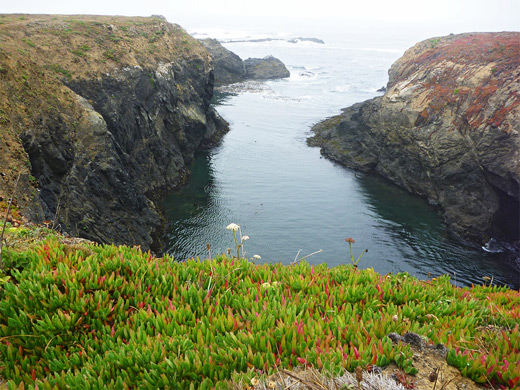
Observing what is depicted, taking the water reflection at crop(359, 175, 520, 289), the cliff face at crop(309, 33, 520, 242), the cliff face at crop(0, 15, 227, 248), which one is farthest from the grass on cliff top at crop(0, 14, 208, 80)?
the water reflection at crop(359, 175, 520, 289)

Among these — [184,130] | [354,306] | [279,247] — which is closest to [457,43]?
[184,130]

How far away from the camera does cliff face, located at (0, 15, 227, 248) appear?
64.8ft

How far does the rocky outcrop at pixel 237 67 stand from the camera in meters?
97.2

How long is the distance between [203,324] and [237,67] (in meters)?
103

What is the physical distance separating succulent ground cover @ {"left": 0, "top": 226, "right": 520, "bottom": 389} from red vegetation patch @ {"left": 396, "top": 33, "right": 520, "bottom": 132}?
3401 cm

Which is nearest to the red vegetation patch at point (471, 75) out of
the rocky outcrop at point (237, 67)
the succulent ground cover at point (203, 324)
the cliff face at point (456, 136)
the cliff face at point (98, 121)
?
the cliff face at point (456, 136)

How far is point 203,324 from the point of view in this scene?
4695 millimetres

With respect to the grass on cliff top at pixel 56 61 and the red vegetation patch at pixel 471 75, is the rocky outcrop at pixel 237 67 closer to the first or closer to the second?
the grass on cliff top at pixel 56 61

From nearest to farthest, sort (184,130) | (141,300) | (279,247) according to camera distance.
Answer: (141,300), (279,247), (184,130)

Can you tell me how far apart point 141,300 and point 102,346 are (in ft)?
3.09

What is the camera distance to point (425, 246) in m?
29.0

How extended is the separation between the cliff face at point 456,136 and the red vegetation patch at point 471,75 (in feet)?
0.33

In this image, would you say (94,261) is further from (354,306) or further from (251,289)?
(354,306)

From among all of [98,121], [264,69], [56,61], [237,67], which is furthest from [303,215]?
[264,69]
